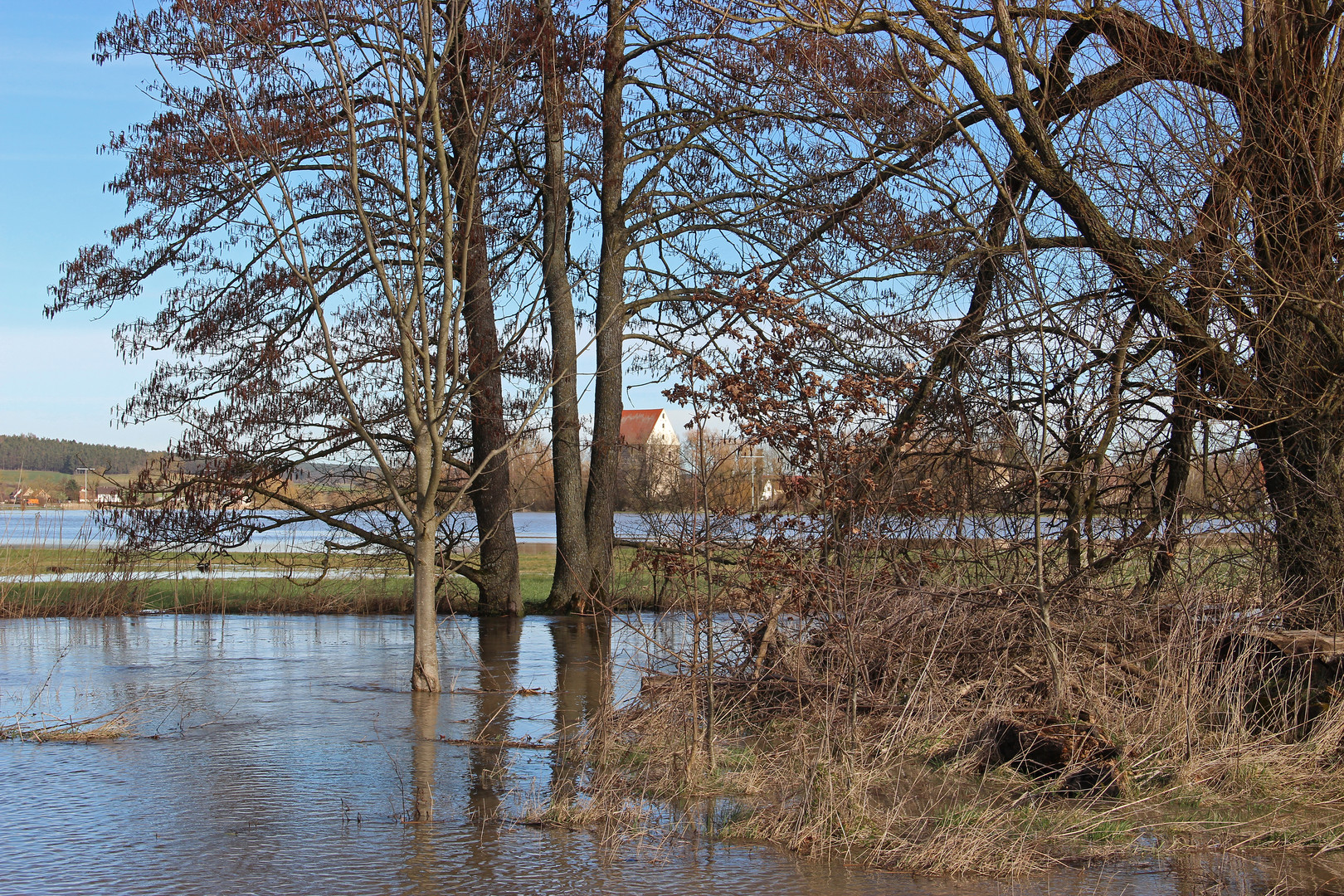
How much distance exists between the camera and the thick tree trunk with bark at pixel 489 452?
A: 1630 centimetres

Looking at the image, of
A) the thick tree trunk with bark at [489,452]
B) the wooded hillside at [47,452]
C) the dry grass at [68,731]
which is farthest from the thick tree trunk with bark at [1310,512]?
the wooded hillside at [47,452]

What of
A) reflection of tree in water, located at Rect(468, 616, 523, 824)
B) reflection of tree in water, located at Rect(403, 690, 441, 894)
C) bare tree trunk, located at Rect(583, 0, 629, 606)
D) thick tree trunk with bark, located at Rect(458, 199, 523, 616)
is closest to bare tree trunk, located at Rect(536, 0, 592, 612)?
bare tree trunk, located at Rect(583, 0, 629, 606)

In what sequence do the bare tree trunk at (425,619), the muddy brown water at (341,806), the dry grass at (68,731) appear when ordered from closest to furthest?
the muddy brown water at (341,806)
the dry grass at (68,731)
the bare tree trunk at (425,619)

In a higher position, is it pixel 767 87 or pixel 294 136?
pixel 767 87

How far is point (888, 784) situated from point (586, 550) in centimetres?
1147

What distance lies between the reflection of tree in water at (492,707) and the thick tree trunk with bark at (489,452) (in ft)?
1.55

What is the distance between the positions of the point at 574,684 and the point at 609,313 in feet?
26.3

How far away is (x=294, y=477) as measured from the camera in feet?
53.9

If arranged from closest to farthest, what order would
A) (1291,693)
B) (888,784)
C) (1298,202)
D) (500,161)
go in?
(888,784)
(1291,693)
(1298,202)
(500,161)

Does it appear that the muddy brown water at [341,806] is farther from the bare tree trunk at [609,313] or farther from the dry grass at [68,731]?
the bare tree trunk at [609,313]

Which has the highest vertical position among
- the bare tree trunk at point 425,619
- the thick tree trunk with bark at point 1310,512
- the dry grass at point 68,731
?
the thick tree trunk with bark at point 1310,512

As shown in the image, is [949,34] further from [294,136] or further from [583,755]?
[294,136]

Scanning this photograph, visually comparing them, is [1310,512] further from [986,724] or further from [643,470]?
[643,470]

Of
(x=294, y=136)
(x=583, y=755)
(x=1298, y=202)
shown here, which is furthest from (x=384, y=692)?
(x=1298, y=202)
